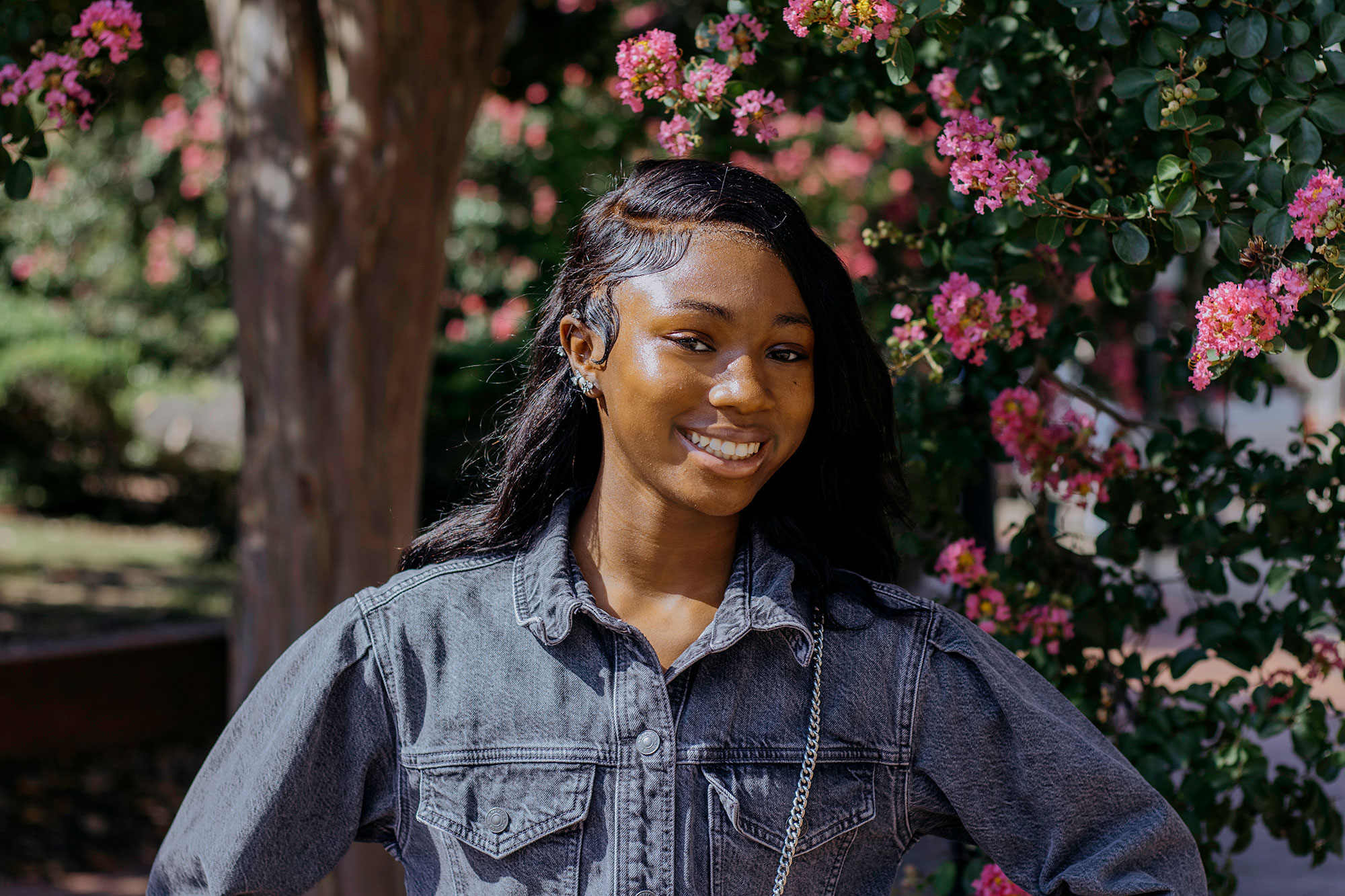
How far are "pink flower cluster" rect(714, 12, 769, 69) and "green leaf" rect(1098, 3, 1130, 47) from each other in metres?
0.55

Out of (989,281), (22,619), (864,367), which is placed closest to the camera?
(864,367)

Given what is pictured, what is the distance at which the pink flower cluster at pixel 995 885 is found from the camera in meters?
2.07

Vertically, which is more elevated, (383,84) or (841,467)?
(383,84)

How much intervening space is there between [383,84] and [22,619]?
20.4 feet

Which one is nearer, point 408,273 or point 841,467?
point 841,467

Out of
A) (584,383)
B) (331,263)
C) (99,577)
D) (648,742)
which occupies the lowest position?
(99,577)

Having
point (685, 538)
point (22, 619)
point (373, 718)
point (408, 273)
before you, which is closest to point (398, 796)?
point (373, 718)

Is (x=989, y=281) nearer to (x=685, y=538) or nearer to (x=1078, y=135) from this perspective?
(x=1078, y=135)

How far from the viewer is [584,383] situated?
1702 millimetres

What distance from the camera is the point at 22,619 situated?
8.12 meters

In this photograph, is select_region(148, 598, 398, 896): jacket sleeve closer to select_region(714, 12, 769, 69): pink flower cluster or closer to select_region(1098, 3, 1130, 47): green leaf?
select_region(714, 12, 769, 69): pink flower cluster

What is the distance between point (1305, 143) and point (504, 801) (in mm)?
1317

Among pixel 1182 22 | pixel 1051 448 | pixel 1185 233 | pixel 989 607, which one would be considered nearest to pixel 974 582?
pixel 989 607

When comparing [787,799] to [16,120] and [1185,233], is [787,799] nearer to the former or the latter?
[1185,233]
